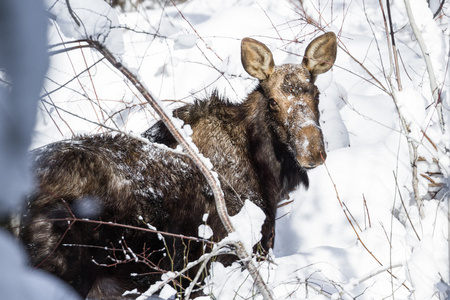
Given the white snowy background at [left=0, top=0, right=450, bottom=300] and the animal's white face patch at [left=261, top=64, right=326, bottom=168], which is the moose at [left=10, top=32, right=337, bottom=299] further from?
the white snowy background at [left=0, top=0, right=450, bottom=300]

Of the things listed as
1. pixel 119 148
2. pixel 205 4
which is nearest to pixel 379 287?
pixel 119 148

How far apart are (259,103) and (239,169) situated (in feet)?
1.88

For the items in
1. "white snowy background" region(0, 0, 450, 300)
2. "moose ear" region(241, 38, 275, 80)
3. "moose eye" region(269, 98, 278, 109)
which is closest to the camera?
"white snowy background" region(0, 0, 450, 300)

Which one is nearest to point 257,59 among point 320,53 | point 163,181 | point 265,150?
point 320,53

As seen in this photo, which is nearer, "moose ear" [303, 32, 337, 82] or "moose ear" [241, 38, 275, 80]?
"moose ear" [241, 38, 275, 80]

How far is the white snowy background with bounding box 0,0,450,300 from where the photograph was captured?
2312mm

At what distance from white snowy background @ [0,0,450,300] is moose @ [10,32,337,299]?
35 cm

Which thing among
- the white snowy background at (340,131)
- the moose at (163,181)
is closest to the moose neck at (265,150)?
the moose at (163,181)

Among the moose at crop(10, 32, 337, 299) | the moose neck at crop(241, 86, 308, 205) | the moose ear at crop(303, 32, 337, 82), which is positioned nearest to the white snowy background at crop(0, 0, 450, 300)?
the moose ear at crop(303, 32, 337, 82)

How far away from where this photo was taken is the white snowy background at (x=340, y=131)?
2312 mm

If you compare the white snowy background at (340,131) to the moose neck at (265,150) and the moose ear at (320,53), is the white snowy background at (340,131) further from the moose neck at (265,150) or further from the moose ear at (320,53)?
the moose neck at (265,150)

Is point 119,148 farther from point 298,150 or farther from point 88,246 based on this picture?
point 298,150

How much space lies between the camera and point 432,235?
235 centimetres

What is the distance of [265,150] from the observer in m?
4.09
